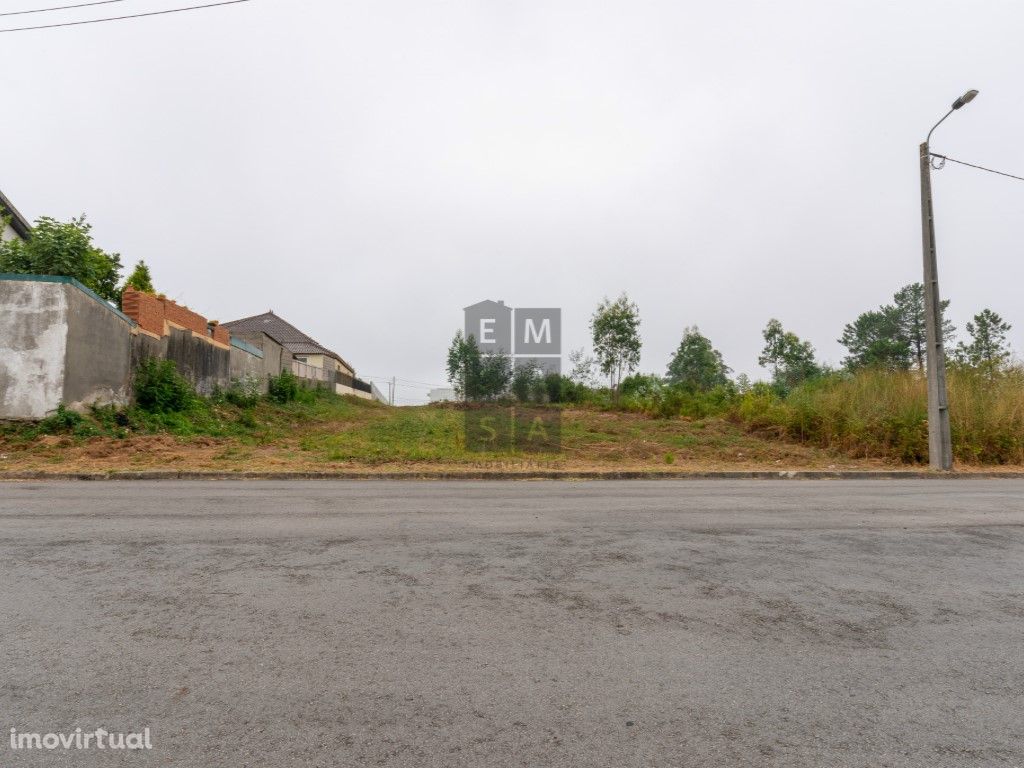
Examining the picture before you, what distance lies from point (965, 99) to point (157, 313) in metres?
21.5

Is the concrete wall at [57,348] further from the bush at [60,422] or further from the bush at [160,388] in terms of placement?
the bush at [160,388]

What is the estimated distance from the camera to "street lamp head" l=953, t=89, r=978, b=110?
507 inches

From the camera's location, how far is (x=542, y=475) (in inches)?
475

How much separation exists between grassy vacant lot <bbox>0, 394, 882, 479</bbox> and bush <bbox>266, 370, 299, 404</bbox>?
5.35 m

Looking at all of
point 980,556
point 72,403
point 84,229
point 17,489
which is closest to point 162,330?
point 84,229

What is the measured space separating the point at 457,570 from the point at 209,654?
6.06ft

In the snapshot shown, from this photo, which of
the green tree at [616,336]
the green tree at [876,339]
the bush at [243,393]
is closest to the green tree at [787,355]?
the green tree at [876,339]

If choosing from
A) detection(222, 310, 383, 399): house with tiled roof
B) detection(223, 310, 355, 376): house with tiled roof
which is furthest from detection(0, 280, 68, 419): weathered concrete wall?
detection(223, 310, 355, 376): house with tiled roof

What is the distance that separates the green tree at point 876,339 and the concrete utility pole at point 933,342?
39.2m

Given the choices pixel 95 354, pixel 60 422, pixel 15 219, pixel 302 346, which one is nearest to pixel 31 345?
pixel 95 354

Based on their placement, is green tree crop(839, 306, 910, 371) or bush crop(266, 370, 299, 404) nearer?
bush crop(266, 370, 299, 404)

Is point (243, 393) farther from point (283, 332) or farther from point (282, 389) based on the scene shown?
point (283, 332)

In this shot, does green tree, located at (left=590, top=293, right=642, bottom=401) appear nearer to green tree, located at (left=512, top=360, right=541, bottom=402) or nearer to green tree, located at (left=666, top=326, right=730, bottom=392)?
green tree, located at (left=512, top=360, right=541, bottom=402)

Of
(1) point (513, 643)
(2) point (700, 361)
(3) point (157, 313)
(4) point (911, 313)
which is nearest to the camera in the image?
(1) point (513, 643)
